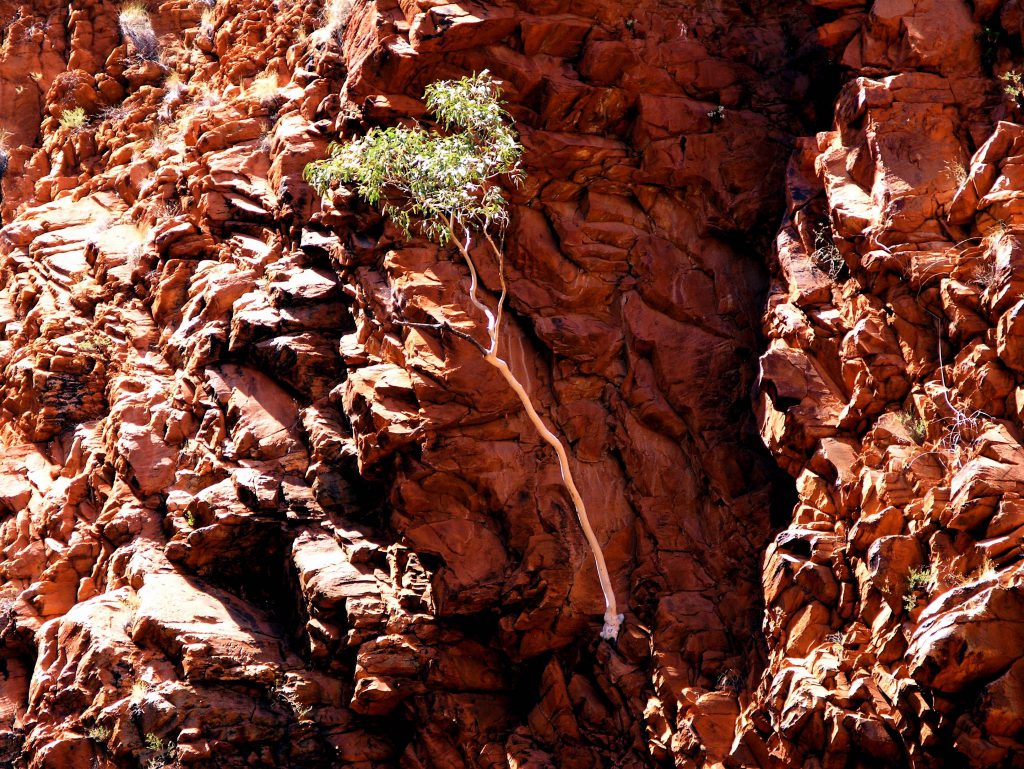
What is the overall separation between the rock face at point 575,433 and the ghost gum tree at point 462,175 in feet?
1.19

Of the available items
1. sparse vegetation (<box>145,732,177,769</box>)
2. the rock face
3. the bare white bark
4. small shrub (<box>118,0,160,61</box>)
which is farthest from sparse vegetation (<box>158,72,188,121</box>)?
sparse vegetation (<box>145,732,177,769</box>)

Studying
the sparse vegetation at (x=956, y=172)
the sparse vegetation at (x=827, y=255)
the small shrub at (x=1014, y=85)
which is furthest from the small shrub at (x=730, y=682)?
the small shrub at (x=1014, y=85)

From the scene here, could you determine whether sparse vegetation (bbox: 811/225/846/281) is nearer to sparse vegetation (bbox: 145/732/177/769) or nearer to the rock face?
the rock face

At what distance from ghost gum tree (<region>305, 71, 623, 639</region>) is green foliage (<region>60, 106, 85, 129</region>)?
29.5ft

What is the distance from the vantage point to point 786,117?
51.3 ft

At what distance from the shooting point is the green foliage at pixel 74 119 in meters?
21.4

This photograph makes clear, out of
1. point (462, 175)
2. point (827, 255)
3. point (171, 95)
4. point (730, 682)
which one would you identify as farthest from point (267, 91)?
point (730, 682)

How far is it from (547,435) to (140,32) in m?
14.5

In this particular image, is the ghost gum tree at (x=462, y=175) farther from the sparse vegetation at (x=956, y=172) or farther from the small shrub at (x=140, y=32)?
the small shrub at (x=140, y=32)

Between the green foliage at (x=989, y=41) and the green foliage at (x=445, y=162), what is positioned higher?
the green foliage at (x=989, y=41)

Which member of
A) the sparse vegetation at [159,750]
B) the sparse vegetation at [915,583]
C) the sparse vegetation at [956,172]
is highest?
the sparse vegetation at [956,172]

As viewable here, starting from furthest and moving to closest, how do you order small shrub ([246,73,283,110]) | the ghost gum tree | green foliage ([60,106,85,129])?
green foliage ([60,106,85,129])
small shrub ([246,73,283,110])
the ghost gum tree

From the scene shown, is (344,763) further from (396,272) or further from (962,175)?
(962,175)

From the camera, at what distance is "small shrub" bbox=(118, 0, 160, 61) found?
22188mm
